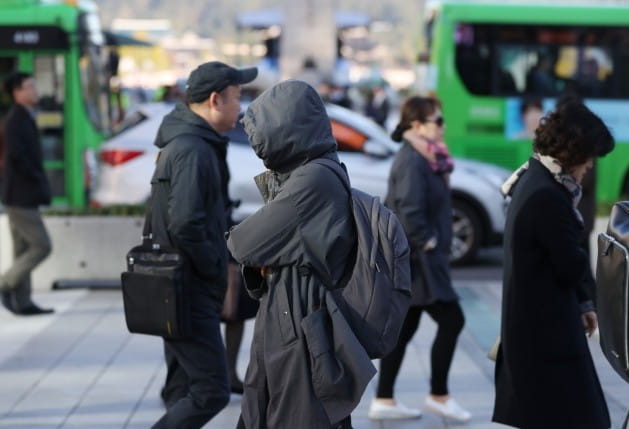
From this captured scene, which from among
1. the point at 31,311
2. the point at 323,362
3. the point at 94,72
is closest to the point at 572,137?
the point at 323,362

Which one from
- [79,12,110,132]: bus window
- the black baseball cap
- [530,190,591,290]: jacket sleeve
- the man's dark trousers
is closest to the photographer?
[530,190,591,290]: jacket sleeve

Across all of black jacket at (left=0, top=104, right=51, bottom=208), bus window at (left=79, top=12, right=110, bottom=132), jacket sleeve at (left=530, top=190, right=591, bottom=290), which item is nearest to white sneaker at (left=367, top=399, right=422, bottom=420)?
jacket sleeve at (left=530, top=190, right=591, bottom=290)

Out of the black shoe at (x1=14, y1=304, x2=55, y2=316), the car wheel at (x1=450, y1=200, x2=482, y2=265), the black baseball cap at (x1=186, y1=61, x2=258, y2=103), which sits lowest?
the car wheel at (x1=450, y1=200, x2=482, y2=265)

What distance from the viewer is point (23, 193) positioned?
925cm

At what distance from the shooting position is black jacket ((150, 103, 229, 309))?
5105 millimetres

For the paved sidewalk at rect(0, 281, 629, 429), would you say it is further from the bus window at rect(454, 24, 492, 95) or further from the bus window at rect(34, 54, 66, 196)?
the bus window at rect(454, 24, 492, 95)

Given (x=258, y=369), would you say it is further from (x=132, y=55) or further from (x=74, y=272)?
(x=132, y=55)

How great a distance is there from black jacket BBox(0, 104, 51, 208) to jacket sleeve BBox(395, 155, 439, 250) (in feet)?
11.8

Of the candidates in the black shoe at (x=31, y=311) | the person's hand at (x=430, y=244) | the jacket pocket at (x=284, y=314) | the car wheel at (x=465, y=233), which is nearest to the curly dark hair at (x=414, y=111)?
the person's hand at (x=430, y=244)

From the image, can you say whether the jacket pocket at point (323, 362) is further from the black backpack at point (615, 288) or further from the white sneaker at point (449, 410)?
the white sneaker at point (449, 410)

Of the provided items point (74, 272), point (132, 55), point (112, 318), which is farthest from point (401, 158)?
point (132, 55)

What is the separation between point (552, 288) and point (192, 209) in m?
1.46

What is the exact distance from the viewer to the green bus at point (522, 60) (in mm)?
15844

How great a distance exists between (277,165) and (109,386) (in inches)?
152
